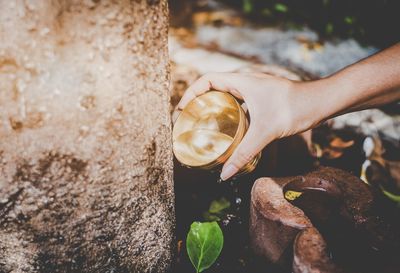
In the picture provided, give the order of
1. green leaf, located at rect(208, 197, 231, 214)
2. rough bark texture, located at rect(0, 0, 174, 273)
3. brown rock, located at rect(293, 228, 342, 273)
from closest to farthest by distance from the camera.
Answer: rough bark texture, located at rect(0, 0, 174, 273) < brown rock, located at rect(293, 228, 342, 273) < green leaf, located at rect(208, 197, 231, 214)

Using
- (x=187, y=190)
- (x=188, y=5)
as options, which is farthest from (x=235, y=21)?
(x=187, y=190)

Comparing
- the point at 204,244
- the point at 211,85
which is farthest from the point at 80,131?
the point at 204,244

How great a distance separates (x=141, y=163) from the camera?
1.43m

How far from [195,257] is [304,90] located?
1.20 meters

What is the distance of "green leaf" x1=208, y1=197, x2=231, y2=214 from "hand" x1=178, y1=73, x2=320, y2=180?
94 centimetres

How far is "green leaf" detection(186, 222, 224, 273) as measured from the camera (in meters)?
1.89

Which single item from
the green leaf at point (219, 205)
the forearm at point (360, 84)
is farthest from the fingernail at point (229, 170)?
the green leaf at point (219, 205)

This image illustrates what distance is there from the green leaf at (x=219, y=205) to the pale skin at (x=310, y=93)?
966mm

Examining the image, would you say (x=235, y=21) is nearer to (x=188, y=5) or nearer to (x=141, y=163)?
(x=188, y=5)

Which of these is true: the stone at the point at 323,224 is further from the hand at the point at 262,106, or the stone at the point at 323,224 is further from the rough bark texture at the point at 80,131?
the rough bark texture at the point at 80,131

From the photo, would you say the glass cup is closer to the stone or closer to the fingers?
the fingers

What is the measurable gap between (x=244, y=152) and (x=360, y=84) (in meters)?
0.80

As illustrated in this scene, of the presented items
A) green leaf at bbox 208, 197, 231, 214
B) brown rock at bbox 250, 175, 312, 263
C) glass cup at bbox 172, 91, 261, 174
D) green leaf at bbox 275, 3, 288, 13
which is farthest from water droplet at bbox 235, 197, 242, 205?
green leaf at bbox 275, 3, 288, 13

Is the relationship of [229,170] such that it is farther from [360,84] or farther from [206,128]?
[360,84]
